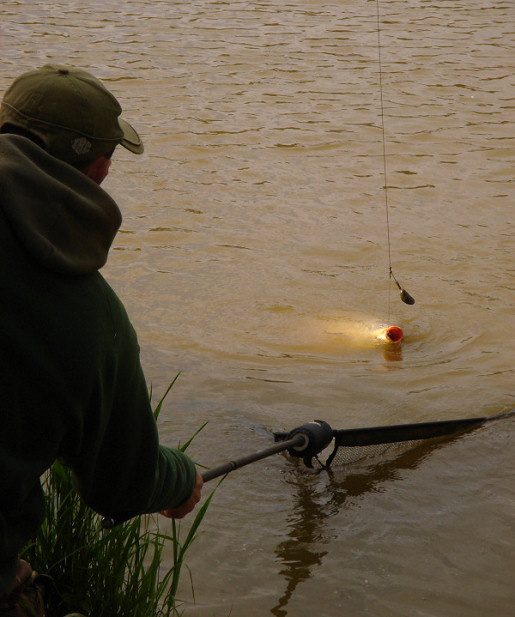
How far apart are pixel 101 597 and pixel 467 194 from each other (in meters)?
7.61

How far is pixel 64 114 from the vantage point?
2.09 m

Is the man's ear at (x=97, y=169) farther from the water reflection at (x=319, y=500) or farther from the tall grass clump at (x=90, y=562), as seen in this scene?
the water reflection at (x=319, y=500)

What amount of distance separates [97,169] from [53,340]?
49 centimetres

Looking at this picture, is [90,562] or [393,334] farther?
[393,334]

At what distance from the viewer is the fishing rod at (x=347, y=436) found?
13.4 feet

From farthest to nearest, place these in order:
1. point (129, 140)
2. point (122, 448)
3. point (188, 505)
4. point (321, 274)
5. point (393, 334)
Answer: point (321, 274) < point (393, 334) < point (188, 505) < point (129, 140) < point (122, 448)

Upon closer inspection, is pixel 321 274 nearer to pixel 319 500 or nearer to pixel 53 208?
pixel 319 500

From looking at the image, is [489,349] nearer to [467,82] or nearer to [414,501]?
[414,501]

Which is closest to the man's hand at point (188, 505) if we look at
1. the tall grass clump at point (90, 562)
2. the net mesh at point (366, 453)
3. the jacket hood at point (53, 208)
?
the tall grass clump at point (90, 562)

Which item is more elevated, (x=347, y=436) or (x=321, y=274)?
(x=347, y=436)

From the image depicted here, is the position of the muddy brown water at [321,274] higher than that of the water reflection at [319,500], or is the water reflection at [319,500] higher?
the water reflection at [319,500]

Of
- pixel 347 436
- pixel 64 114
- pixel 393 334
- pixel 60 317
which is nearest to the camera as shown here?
pixel 60 317

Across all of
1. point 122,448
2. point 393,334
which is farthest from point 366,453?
point 122,448

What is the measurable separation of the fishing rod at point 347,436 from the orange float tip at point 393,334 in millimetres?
1335
